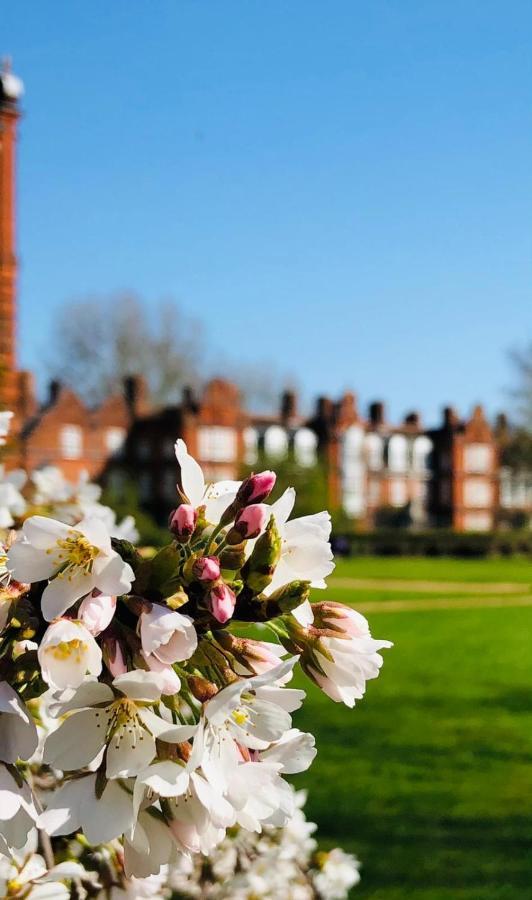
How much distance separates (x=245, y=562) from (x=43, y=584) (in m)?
0.26

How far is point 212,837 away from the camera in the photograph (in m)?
1.21

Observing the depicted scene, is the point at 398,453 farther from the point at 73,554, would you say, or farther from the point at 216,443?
the point at 73,554

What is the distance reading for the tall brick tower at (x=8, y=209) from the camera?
108ft

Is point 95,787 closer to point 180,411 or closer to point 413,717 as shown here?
point 413,717

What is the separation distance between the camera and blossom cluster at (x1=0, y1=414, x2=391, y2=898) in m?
1.12

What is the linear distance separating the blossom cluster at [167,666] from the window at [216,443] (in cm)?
4865

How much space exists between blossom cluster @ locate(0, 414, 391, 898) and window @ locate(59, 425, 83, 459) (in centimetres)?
4762

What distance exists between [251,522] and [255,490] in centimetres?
5

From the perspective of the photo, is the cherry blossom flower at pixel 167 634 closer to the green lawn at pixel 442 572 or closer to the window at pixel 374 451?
the green lawn at pixel 442 572

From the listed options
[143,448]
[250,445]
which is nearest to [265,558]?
[143,448]

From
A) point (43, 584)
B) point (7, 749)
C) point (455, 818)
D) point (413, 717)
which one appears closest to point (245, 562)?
point (43, 584)

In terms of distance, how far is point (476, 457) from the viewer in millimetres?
63250

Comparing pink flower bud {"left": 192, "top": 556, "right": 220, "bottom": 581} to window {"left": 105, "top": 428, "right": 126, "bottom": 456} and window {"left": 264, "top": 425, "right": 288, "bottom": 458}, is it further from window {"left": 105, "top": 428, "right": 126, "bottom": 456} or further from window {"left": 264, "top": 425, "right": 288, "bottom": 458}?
window {"left": 264, "top": 425, "right": 288, "bottom": 458}

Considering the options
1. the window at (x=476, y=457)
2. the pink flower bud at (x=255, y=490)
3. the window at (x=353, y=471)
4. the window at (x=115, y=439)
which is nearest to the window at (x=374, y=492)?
the window at (x=353, y=471)
